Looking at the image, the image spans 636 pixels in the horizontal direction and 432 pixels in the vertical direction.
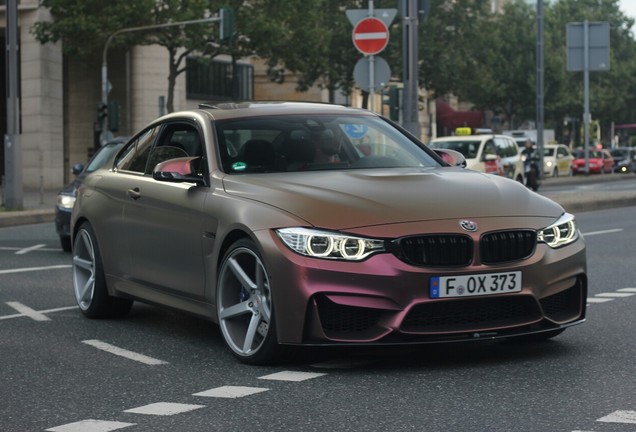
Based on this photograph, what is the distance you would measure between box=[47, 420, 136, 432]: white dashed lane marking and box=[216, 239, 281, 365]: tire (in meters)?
1.45

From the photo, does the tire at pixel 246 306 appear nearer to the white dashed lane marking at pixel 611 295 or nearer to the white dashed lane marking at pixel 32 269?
the white dashed lane marking at pixel 611 295

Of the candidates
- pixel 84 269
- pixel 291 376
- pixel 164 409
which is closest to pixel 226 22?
pixel 84 269

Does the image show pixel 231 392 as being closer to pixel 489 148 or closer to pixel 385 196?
pixel 385 196

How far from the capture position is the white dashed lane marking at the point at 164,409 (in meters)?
6.18

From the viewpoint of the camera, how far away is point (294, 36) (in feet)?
157

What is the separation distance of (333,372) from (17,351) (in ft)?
6.82

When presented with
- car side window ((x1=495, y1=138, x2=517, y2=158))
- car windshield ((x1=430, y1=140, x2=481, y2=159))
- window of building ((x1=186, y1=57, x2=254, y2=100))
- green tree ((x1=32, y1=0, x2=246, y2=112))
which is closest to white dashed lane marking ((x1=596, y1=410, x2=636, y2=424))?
car windshield ((x1=430, y1=140, x2=481, y2=159))

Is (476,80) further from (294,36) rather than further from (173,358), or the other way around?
(173,358)

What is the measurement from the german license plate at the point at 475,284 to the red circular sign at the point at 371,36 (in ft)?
48.0

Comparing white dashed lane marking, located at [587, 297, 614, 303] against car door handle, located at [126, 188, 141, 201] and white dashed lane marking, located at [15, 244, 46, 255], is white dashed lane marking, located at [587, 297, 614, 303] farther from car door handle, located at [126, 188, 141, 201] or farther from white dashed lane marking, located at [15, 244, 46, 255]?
white dashed lane marking, located at [15, 244, 46, 255]

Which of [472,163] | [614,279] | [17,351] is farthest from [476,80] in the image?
[17,351]

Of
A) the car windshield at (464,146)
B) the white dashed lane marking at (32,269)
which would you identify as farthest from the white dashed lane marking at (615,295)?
the car windshield at (464,146)

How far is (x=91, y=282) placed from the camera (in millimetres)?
9758

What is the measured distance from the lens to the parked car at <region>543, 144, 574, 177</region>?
59.4 m
